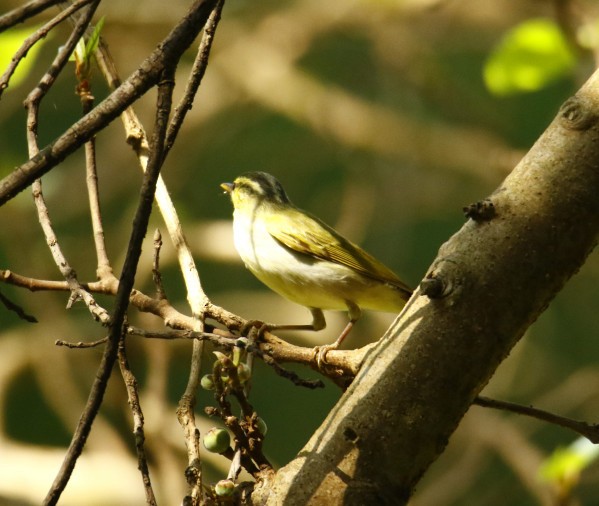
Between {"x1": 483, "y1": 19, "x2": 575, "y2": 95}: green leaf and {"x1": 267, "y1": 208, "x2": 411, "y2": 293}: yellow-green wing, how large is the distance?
960 mm

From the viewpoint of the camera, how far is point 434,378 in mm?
1737

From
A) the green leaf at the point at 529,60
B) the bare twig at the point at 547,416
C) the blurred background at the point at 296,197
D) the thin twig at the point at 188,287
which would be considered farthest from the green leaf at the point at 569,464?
the blurred background at the point at 296,197

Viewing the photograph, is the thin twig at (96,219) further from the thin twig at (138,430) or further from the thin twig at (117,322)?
the thin twig at (117,322)

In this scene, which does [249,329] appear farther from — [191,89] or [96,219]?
[191,89]

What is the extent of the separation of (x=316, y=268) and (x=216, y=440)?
2132mm

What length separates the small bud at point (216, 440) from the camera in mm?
1827

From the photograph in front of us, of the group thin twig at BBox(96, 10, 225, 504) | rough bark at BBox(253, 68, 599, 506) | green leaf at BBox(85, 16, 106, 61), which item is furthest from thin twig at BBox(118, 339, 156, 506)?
green leaf at BBox(85, 16, 106, 61)

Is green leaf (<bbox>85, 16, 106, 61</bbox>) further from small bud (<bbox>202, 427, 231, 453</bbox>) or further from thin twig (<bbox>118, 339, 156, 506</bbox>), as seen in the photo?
small bud (<bbox>202, 427, 231, 453</bbox>)

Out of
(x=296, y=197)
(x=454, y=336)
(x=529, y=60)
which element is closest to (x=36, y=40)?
(x=454, y=336)

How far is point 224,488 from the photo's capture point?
1693mm

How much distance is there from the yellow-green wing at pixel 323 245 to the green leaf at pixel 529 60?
96cm

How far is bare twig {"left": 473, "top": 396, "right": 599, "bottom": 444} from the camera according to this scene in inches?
74.3

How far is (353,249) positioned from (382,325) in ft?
6.38

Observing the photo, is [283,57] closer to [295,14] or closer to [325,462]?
[295,14]
